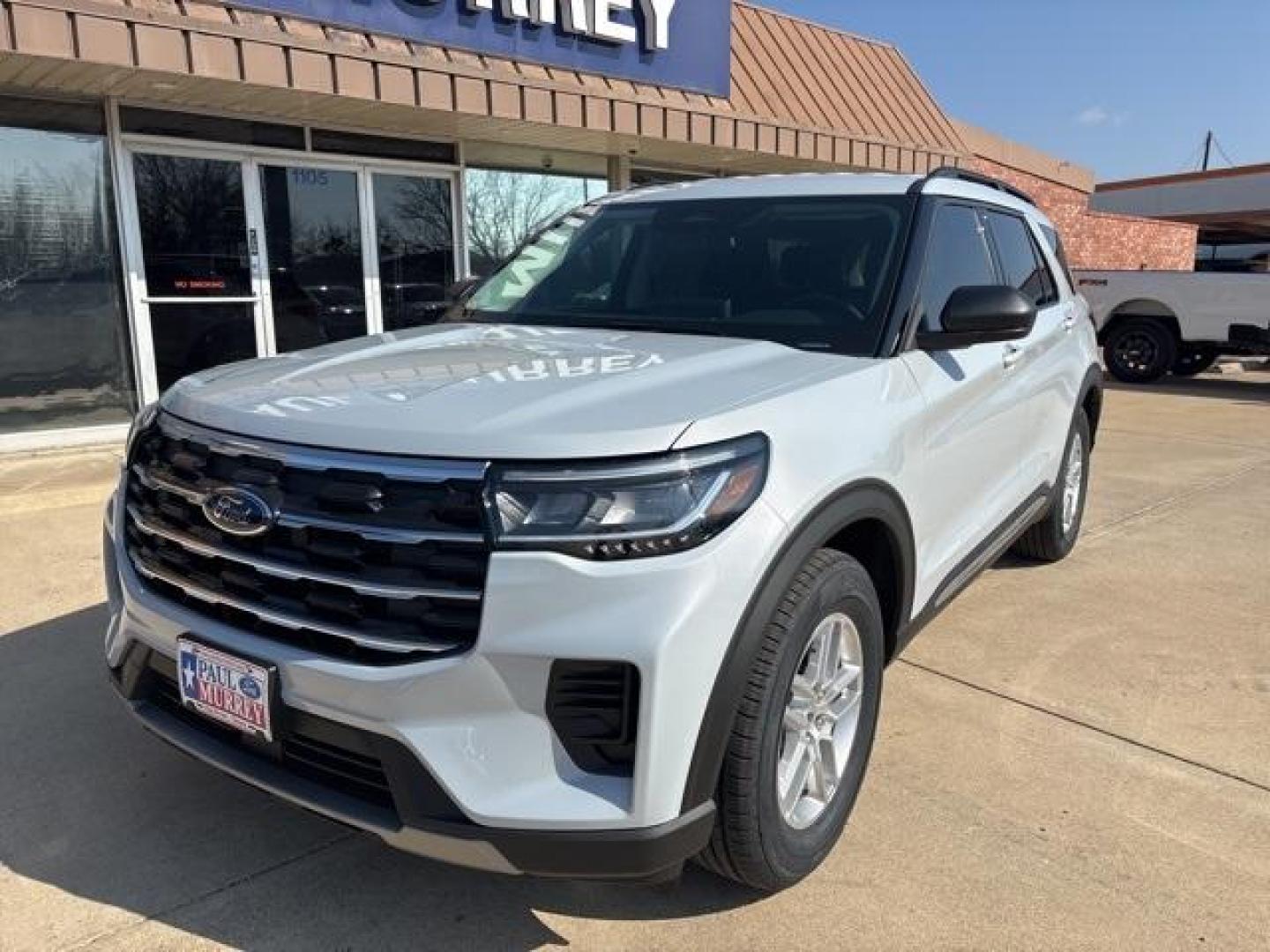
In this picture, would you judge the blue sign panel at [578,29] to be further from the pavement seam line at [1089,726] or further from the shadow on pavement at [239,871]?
the pavement seam line at [1089,726]

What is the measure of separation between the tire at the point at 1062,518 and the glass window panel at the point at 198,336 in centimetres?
603

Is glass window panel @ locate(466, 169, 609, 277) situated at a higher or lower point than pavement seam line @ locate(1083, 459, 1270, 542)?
higher

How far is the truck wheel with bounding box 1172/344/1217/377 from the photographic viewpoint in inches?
551

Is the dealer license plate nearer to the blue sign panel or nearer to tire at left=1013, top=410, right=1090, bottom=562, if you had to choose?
tire at left=1013, top=410, right=1090, bottom=562

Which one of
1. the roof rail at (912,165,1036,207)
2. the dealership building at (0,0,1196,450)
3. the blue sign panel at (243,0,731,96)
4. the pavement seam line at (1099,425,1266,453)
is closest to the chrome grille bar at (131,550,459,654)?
the roof rail at (912,165,1036,207)

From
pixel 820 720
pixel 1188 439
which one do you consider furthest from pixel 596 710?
pixel 1188 439

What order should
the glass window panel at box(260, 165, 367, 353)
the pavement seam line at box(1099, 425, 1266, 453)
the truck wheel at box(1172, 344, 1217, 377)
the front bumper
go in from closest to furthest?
1. the front bumper
2. the glass window panel at box(260, 165, 367, 353)
3. the pavement seam line at box(1099, 425, 1266, 453)
4. the truck wheel at box(1172, 344, 1217, 377)

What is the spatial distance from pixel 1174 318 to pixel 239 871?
47.5 ft

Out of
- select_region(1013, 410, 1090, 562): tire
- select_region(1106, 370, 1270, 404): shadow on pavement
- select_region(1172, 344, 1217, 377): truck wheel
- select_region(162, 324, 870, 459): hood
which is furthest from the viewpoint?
select_region(1172, 344, 1217, 377): truck wheel

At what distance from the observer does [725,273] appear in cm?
335

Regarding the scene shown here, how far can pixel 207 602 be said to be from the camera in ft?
7.34

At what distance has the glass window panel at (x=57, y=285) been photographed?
7332 mm

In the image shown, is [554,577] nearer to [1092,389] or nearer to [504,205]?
[1092,389]

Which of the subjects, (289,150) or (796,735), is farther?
(289,150)
